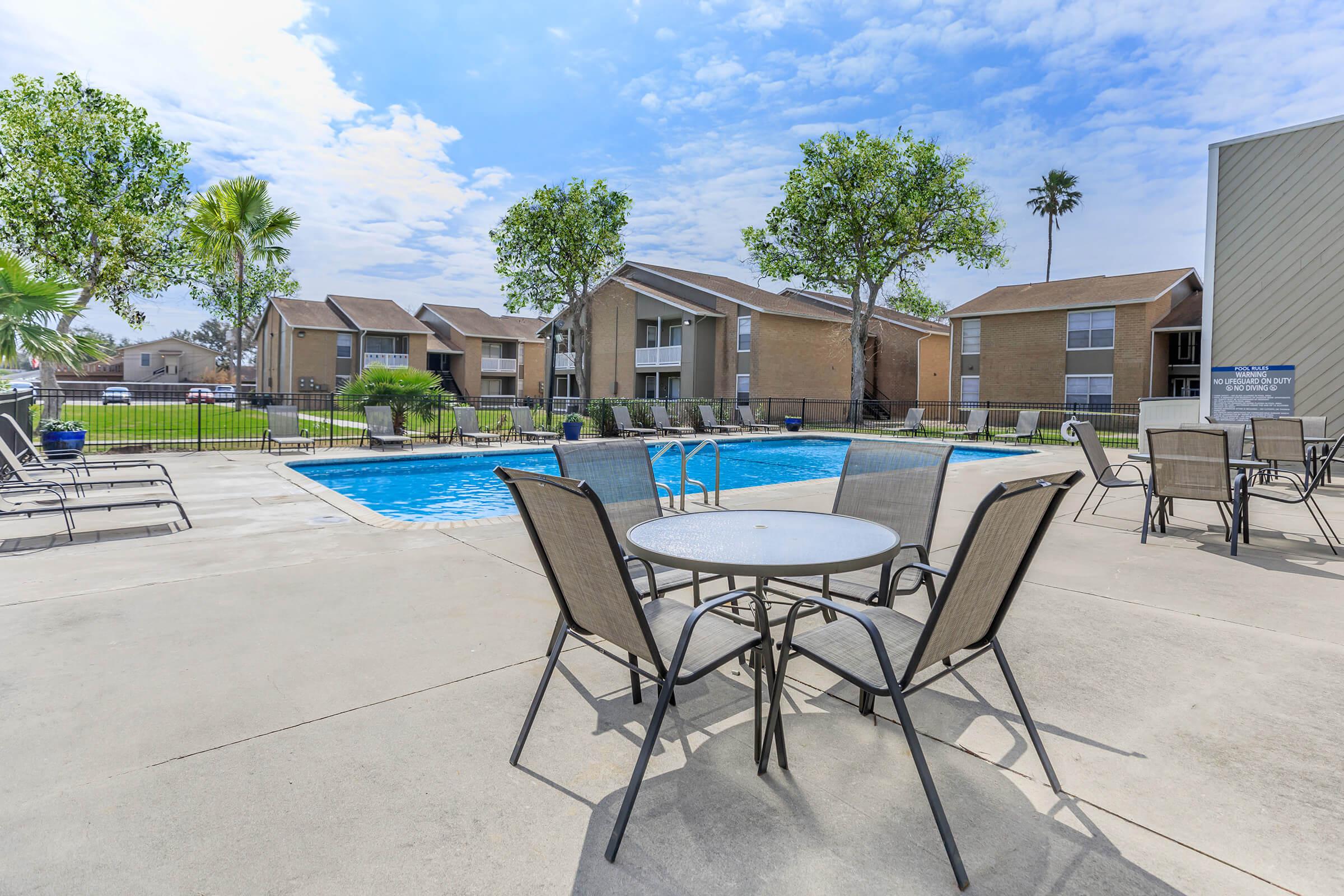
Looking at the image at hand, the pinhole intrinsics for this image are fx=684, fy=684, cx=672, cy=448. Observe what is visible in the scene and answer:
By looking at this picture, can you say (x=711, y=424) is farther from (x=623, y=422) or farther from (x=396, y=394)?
(x=396, y=394)

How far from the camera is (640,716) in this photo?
8.59ft

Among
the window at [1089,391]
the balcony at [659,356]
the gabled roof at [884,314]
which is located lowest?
the window at [1089,391]

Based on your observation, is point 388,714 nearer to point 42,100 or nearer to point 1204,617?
point 1204,617

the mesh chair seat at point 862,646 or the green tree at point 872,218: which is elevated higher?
the green tree at point 872,218

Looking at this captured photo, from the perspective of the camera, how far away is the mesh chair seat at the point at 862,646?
6.56 feet

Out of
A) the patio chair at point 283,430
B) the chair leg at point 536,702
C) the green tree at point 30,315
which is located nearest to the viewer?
the chair leg at point 536,702

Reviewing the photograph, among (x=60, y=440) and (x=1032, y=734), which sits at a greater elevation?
(x=60, y=440)

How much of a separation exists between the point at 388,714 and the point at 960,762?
2.05 metres

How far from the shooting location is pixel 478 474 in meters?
13.0

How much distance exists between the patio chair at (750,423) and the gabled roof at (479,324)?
80.6 ft

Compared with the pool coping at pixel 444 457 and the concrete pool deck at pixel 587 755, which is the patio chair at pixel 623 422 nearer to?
the pool coping at pixel 444 457

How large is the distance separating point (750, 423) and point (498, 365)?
26819 millimetres

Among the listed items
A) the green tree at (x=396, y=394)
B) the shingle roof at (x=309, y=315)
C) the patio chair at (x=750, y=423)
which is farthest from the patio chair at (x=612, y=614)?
the shingle roof at (x=309, y=315)

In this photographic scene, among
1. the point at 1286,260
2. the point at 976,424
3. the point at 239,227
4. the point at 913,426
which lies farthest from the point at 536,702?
the point at 239,227
